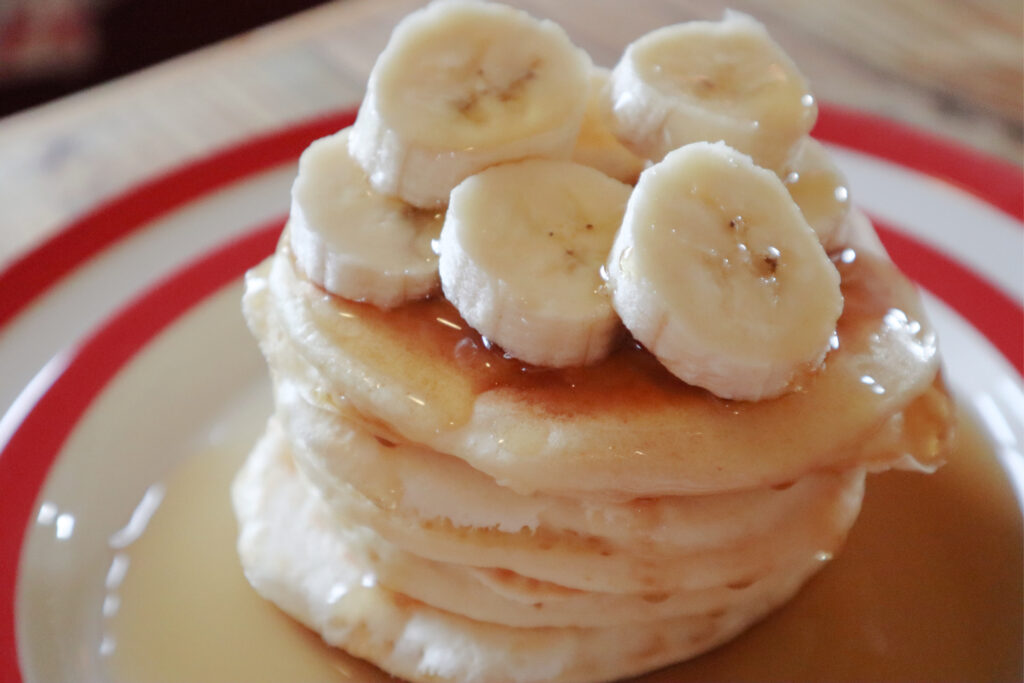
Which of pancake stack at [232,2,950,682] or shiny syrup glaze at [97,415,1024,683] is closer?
pancake stack at [232,2,950,682]

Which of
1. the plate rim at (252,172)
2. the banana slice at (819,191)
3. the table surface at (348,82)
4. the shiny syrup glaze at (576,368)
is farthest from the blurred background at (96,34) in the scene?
the banana slice at (819,191)

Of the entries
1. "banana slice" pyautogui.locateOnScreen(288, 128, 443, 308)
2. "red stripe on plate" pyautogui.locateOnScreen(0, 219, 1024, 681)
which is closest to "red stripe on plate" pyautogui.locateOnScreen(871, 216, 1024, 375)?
"red stripe on plate" pyautogui.locateOnScreen(0, 219, 1024, 681)

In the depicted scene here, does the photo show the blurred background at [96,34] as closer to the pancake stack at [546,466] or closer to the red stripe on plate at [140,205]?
the red stripe on plate at [140,205]

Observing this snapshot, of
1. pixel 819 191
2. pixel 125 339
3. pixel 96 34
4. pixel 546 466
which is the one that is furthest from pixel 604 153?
pixel 96 34

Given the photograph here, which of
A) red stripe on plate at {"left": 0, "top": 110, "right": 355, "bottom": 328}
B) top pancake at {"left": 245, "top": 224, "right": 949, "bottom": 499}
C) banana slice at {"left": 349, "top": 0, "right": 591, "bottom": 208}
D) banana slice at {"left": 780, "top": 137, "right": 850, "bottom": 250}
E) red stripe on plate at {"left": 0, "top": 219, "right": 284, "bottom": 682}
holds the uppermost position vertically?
banana slice at {"left": 349, "top": 0, "right": 591, "bottom": 208}

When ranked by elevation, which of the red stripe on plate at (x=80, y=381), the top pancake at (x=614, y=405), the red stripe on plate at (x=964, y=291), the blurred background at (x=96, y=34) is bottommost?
the blurred background at (x=96, y=34)

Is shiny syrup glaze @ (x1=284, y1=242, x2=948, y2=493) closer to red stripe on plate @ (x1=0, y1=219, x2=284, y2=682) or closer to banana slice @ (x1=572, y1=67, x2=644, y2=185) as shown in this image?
banana slice @ (x1=572, y1=67, x2=644, y2=185)
